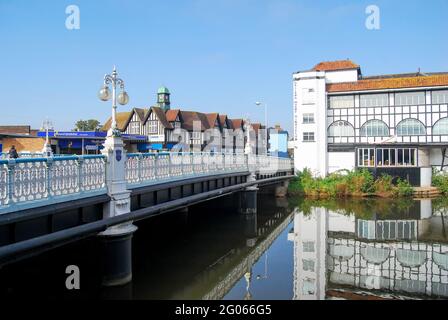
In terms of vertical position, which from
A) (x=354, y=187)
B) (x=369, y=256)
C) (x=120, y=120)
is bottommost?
(x=369, y=256)

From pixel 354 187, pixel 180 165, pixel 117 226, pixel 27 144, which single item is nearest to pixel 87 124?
pixel 27 144

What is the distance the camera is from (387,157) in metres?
35.5

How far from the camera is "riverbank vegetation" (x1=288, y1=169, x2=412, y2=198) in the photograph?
1278 inches

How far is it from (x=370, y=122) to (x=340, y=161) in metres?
4.81

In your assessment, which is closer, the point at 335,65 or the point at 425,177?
the point at 425,177

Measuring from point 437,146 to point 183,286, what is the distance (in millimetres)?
31658

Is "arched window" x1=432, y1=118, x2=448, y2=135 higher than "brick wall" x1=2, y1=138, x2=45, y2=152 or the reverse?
higher

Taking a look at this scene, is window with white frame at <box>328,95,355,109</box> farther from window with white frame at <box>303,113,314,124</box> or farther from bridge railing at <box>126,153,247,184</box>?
bridge railing at <box>126,153,247,184</box>

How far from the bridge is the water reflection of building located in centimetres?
525

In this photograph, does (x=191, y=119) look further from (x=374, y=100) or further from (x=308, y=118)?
(x=374, y=100)

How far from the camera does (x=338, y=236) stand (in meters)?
19.0

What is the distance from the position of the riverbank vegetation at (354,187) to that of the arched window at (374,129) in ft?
14.1

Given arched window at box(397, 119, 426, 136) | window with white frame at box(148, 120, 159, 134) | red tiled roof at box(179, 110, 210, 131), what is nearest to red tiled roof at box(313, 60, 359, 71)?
arched window at box(397, 119, 426, 136)
